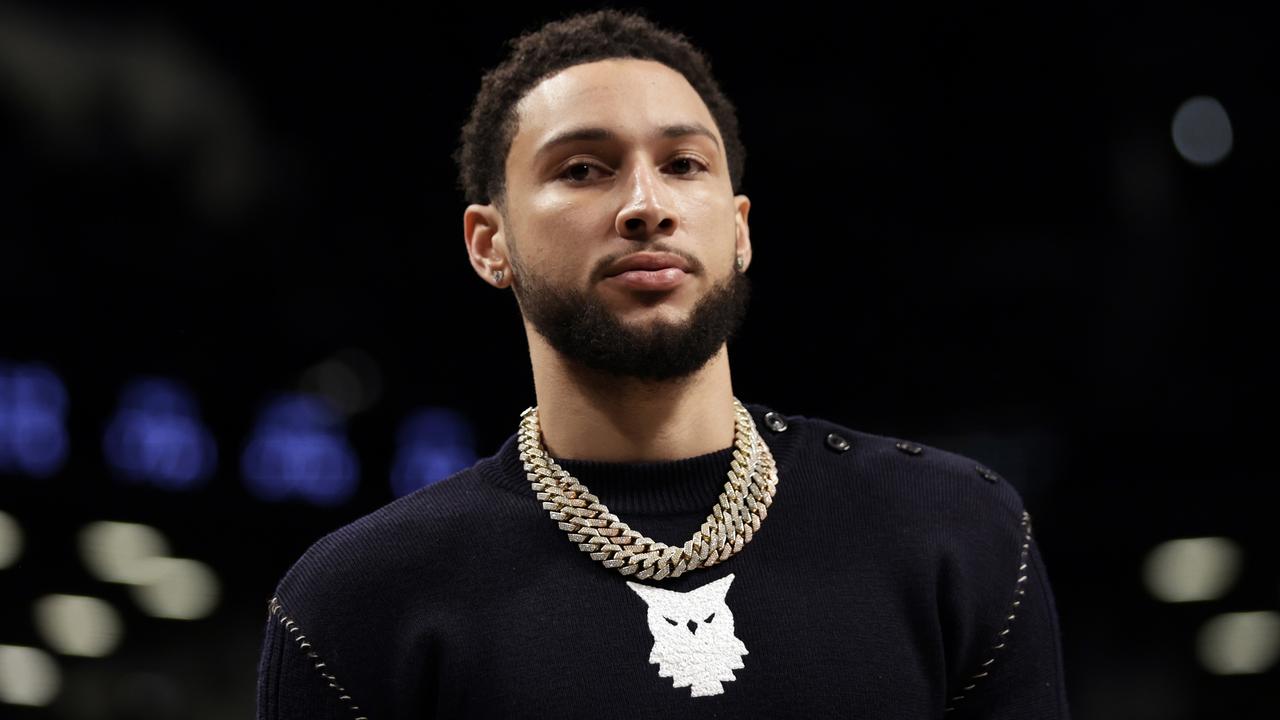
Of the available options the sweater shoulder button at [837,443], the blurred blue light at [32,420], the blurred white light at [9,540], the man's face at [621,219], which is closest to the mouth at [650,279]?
the man's face at [621,219]

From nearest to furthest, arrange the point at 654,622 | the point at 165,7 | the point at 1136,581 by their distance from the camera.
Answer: the point at 654,622 < the point at 165,7 < the point at 1136,581

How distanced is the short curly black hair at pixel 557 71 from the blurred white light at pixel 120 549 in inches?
229

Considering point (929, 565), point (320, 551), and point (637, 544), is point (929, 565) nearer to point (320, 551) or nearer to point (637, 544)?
point (637, 544)

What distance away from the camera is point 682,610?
1836 millimetres

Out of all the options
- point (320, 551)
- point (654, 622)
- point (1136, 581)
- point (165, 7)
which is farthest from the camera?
point (1136, 581)

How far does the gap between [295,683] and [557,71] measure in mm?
1024

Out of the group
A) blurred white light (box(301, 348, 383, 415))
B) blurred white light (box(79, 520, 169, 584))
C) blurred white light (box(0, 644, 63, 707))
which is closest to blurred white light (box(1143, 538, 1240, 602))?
blurred white light (box(301, 348, 383, 415))

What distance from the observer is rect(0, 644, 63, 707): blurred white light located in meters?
6.74

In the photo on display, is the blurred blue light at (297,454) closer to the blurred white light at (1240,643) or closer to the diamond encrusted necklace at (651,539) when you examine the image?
the blurred white light at (1240,643)

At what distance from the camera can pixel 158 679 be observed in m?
7.68

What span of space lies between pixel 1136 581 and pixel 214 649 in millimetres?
5193

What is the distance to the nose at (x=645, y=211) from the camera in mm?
1920

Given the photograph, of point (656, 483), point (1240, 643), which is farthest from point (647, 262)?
point (1240, 643)

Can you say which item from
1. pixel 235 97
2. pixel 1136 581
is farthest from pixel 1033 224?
pixel 235 97
